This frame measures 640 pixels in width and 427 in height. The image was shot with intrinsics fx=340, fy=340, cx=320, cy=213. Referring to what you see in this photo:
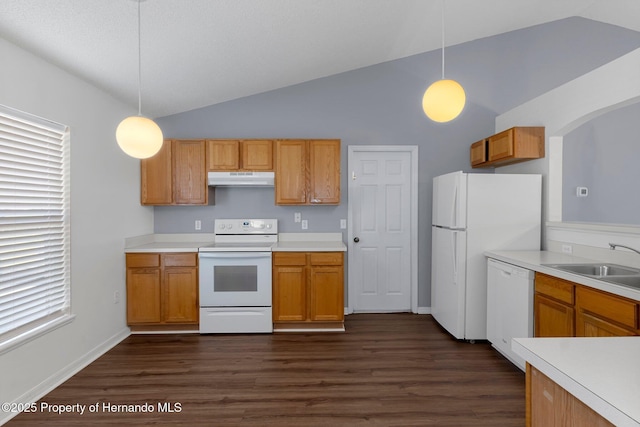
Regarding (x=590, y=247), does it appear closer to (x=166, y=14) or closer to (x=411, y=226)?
(x=411, y=226)

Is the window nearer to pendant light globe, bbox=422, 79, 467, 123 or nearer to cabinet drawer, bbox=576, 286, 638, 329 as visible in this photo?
pendant light globe, bbox=422, 79, 467, 123

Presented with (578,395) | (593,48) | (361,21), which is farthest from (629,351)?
(593,48)

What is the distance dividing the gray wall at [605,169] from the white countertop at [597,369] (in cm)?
388

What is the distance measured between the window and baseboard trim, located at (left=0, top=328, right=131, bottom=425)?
394 millimetres

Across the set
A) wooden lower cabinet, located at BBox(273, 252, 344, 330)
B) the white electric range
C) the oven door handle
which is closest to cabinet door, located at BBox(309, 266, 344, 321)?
wooden lower cabinet, located at BBox(273, 252, 344, 330)

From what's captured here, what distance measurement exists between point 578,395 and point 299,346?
2805mm

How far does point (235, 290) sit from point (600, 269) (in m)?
3.31

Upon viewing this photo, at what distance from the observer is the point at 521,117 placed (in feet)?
12.6

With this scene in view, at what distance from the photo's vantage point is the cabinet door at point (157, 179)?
158 inches

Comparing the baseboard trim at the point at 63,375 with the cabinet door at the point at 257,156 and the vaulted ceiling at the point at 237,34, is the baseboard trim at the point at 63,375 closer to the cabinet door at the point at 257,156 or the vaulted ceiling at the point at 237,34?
the cabinet door at the point at 257,156

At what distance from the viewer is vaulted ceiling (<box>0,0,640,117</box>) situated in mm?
2240

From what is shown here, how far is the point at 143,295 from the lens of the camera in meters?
3.69

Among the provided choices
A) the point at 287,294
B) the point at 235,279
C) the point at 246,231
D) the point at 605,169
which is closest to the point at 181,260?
the point at 235,279

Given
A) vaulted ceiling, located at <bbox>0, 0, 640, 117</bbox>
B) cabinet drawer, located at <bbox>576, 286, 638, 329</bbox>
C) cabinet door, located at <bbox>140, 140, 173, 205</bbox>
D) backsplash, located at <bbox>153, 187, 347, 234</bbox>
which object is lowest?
cabinet drawer, located at <bbox>576, 286, 638, 329</bbox>
